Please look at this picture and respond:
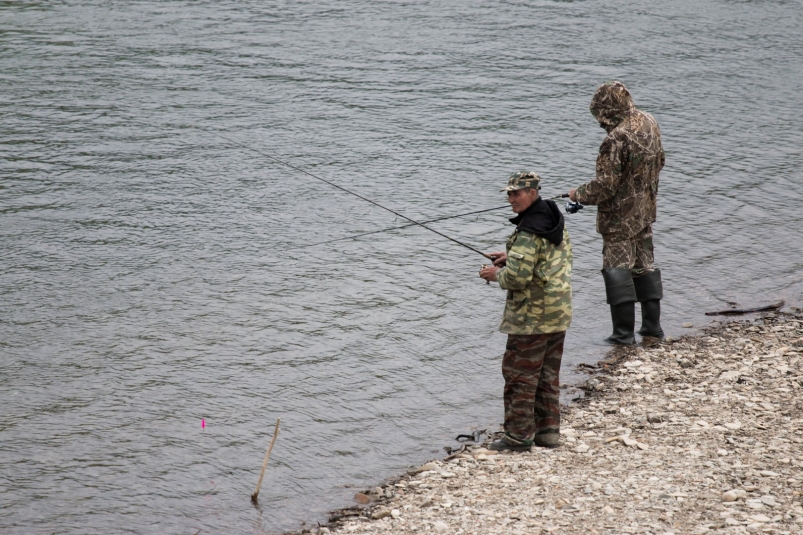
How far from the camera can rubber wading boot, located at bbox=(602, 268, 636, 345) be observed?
8.09 meters

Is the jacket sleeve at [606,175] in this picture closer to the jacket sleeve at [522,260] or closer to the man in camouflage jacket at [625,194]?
the man in camouflage jacket at [625,194]

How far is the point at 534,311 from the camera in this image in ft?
20.3

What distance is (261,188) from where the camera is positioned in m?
12.4

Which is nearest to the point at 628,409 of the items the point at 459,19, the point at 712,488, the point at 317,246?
the point at 712,488

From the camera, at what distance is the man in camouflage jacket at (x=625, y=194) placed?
25.3 ft

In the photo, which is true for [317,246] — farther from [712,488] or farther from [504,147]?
[712,488]

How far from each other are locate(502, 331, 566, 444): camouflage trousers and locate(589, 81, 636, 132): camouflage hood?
2273 mm

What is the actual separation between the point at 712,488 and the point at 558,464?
101 cm

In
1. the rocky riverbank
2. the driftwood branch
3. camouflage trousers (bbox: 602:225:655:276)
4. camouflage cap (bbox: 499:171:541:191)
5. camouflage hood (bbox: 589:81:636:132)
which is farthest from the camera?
the driftwood branch

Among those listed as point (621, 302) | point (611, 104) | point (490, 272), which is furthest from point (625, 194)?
point (490, 272)

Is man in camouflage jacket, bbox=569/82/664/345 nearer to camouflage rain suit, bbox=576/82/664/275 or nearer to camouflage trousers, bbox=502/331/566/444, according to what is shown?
camouflage rain suit, bbox=576/82/664/275

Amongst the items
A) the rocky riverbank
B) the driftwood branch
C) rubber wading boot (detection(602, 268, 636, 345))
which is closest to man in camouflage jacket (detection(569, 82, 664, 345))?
rubber wading boot (detection(602, 268, 636, 345))

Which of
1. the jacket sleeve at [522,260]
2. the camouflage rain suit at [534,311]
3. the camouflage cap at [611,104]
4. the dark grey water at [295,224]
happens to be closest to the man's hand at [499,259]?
the camouflage rain suit at [534,311]

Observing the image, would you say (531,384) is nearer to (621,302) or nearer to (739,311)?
(621,302)
